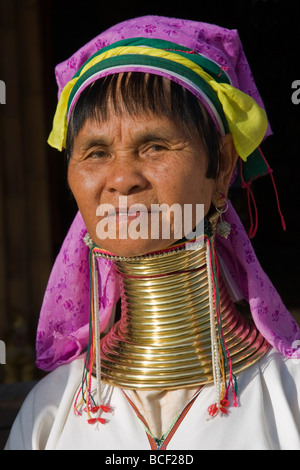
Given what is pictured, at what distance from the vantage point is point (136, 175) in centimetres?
181

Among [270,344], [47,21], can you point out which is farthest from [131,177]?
[47,21]

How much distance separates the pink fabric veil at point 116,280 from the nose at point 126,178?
39 centimetres

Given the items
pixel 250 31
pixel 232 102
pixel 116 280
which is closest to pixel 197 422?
pixel 116 280

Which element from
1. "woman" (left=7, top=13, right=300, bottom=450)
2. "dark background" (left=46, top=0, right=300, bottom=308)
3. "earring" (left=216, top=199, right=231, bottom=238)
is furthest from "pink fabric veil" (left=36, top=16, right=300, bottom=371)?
"dark background" (left=46, top=0, right=300, bottom=308)

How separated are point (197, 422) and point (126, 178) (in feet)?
2.26

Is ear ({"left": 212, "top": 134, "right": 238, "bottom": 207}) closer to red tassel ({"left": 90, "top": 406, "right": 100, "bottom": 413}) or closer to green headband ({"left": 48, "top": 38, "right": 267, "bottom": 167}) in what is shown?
green headband ({"left": 48, "top": 38, "right": 267, "bottom": 167})

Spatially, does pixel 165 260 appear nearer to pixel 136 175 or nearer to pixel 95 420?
pixel 136 175

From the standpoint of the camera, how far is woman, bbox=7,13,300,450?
72.2 inches

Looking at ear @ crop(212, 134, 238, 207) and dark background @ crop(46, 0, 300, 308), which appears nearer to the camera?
ear @ crop(212, 134, 238, 207)

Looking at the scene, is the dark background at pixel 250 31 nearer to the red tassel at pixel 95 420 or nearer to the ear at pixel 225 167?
the ear at pixel 225 167

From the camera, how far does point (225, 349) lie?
76.4 inches

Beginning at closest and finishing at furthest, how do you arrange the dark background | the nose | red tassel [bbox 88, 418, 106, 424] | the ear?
the nose < red tassel [bbox 88, 418, 106, 424] < the ear < the dark background

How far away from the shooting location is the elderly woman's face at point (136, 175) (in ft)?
5.97

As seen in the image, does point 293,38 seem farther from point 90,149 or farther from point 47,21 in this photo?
point 90,149
